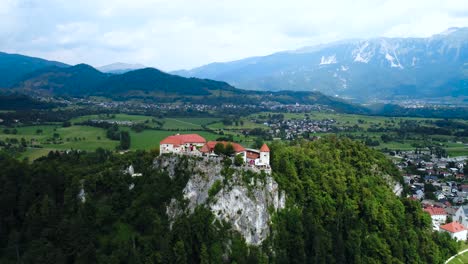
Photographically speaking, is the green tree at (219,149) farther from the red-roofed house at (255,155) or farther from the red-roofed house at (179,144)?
the red-roofed house at (179,144)

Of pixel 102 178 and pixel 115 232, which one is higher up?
pixel 102 178

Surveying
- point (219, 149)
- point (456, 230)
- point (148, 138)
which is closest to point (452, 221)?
point (456, 230)

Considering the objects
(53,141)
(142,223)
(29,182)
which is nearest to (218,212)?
(142,223)

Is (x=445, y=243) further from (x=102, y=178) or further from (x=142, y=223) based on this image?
(x=102, y=178)

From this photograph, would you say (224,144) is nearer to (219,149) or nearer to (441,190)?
(219,149)

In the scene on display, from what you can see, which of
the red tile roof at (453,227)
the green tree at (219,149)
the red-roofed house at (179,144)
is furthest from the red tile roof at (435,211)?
the red-roofed house at (179,144)
